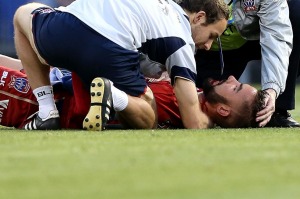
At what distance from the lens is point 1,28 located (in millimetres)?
10883

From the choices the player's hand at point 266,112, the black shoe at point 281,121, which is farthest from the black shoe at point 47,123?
the black shoe at point 281,121

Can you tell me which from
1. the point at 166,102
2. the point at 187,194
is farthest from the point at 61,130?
the point at 187,194

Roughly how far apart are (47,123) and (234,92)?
1.11 metres

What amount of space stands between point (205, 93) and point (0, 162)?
85.0 inches

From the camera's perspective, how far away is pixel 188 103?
517 cm

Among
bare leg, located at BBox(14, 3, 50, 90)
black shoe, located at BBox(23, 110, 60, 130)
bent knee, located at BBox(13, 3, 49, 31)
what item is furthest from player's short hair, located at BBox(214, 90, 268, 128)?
→ bent knee, located at BBox(13, 3, 49, 31)

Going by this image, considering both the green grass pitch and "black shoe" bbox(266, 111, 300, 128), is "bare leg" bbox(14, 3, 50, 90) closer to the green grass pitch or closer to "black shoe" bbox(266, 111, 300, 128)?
the green grass pitch

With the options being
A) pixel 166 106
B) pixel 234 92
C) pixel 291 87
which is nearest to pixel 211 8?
pixel 234 92

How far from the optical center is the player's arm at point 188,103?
16.9 ft

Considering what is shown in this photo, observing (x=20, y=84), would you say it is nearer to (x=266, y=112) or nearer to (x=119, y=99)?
(x=119, y=99)

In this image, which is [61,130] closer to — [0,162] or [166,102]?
[166,102]

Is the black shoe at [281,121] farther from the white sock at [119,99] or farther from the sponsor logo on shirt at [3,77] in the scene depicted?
the sponsor logo on shirt at [3,77]

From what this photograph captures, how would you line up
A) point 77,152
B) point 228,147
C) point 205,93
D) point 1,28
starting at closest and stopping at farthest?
point 77,152
point 228,147
point 205,93
point 1,28

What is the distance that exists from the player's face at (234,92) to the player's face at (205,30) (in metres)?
0.34
